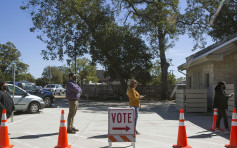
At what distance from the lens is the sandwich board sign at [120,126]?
5.95 metres

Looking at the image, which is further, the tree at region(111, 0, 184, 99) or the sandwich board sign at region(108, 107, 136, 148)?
the tree at region(111, 0, 184, 99)

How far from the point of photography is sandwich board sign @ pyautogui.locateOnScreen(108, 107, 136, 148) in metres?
5.95

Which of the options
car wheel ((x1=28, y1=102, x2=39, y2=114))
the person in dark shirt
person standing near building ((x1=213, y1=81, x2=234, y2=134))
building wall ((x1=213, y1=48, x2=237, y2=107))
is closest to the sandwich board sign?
the person in dark shirt

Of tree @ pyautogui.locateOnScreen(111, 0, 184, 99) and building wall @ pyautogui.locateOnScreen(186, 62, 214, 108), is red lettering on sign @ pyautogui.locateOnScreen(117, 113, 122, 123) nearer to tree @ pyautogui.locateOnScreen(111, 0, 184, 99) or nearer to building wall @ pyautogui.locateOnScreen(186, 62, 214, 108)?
building wall @ pyautogui.locateOnScreen(186, 62, 214, 108)

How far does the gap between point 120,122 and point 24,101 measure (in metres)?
9.15

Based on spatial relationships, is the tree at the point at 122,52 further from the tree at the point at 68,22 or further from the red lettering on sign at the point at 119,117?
the red lettering on sign at the point at 119,117

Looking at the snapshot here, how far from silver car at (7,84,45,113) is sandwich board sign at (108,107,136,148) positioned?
8.90m

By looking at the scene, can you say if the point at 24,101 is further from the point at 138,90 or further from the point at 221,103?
the point at 138,90

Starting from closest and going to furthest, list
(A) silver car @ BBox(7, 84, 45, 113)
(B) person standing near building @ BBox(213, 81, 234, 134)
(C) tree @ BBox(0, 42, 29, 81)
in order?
(B) person standing near building @ BBox(213, 81, 234, 134) < (A) silver car @ BBox(7, 84, 45, 113) < (C) tree @ BBox(0, 42, 29, 81)

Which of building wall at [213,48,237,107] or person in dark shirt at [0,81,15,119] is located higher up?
building wall at [213,48,237,107]

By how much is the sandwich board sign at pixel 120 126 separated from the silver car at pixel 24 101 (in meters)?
8.90

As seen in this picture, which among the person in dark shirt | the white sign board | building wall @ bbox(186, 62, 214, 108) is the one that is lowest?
the white sign board

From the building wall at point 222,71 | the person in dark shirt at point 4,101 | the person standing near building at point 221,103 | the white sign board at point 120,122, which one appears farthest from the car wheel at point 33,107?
the building wall at point 222,71

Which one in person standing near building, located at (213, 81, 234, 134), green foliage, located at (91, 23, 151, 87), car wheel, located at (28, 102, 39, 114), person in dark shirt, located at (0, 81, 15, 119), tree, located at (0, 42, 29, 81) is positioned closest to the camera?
person in dark shirt, located at (0, 81, 15, 119)
